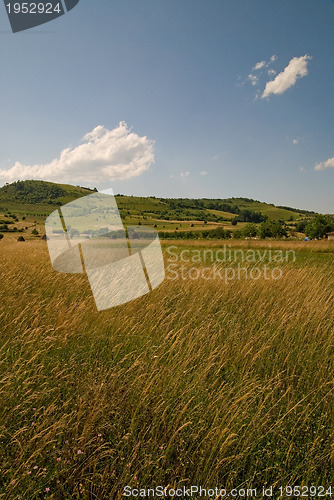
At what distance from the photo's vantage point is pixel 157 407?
2215 millimetres

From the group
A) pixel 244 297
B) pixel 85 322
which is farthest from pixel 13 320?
pixel 244 297

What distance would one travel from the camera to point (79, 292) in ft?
18.3

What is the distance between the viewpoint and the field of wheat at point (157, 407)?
1.89 meters

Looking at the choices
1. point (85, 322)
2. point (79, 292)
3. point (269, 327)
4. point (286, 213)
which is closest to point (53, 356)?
point (85, 322)

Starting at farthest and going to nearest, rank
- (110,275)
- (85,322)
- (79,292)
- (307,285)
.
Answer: (110,275) < (307,285) < (79,292) < (85,322)

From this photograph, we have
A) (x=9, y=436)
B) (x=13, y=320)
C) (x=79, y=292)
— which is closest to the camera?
(x=9, y=436)

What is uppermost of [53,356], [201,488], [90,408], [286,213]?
[286,213]

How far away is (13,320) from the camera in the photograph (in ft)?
12.5

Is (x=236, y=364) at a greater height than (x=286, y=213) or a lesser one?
lesser

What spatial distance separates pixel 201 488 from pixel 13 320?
10.5 feet

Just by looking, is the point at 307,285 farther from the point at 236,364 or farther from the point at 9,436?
the point at 9,436

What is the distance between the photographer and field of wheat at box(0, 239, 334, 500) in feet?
6.19

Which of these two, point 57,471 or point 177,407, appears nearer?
point 57,471

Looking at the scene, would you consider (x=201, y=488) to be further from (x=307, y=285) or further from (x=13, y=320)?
(x=307, y=285)
